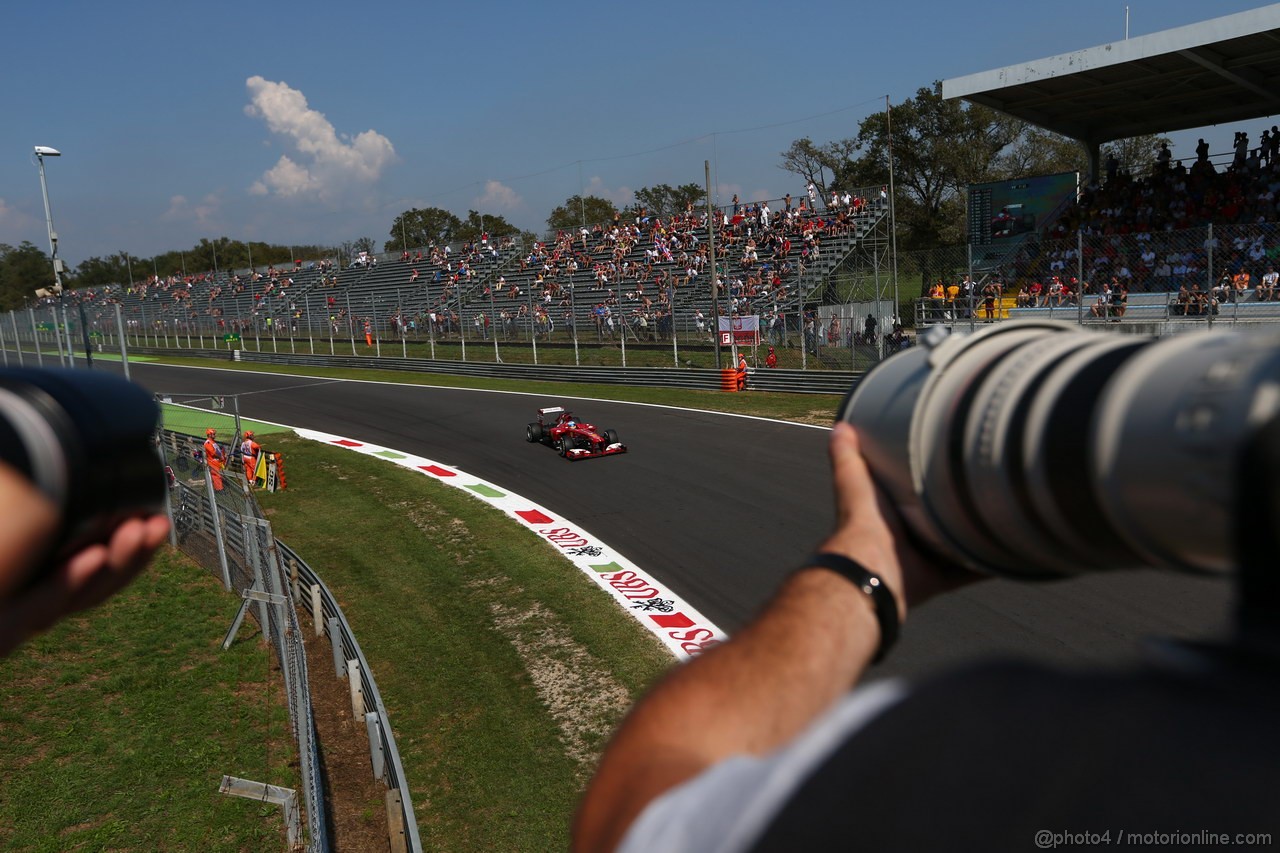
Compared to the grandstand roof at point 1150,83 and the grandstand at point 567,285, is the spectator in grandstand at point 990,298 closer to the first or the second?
the grandstand at point 567,285

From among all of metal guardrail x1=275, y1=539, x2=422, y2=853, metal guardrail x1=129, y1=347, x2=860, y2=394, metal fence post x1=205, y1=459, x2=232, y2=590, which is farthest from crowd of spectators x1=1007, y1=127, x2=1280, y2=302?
metal fence post x1=205, y1=459, x2=232, y2=590

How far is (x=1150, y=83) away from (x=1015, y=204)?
20.1ft

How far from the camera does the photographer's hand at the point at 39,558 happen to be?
96 centimetres

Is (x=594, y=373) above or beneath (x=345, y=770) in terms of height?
above

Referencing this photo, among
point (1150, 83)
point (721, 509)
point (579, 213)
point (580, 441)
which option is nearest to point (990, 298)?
point (1150, 83)

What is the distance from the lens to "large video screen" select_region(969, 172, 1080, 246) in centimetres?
2909

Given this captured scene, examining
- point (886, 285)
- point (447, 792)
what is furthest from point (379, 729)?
point (886, 285)

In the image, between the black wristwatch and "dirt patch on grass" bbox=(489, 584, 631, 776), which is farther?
"dirt patch on grass" bbox=(489, 584, 631, 776)

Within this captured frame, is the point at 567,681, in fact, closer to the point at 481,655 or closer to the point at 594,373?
the point at 481,655

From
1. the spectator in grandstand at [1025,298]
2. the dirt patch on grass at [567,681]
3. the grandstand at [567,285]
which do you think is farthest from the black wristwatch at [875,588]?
the grandstand at [567,285]

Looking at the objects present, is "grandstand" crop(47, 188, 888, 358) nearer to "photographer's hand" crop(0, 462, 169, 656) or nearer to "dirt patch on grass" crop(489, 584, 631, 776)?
"dirt patch on grass" crop(489, 584, 631, 776)

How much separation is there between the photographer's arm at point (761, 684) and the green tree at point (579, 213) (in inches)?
3256

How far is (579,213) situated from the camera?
84.0 metres

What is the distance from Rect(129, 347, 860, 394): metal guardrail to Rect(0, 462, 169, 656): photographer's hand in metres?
20.9
